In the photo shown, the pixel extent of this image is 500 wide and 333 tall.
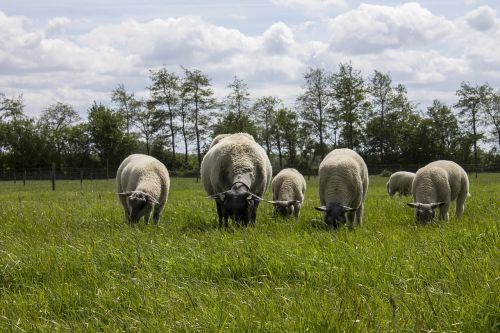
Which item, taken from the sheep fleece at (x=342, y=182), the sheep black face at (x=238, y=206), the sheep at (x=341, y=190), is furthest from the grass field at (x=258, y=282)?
the sheep fleece at (x=342, y=182)

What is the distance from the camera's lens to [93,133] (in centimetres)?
7531

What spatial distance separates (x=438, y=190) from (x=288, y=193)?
3.38 m

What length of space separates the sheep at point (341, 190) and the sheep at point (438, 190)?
1148 mm

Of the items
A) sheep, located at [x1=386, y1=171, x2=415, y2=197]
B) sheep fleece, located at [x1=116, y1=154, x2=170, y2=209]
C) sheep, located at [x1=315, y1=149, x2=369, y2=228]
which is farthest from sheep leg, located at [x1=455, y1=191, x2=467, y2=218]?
sheep, located at [x1=386, y1=171, x2=415, y2=197]

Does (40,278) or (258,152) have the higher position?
(258,152)

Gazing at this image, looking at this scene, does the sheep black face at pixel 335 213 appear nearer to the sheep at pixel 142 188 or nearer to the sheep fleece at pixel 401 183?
the sheep at pixel 142 188

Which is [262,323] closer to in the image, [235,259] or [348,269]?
[348,269]

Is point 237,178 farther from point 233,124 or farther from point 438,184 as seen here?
point 233,124

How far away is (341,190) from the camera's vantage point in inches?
→ 395

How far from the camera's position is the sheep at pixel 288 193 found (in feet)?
38.7

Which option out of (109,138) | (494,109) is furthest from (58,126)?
(494,109)

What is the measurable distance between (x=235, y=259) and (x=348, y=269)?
130 centimetres

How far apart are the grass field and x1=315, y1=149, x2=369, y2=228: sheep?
140 cm

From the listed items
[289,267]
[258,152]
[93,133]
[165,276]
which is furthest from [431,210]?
[93,133]
